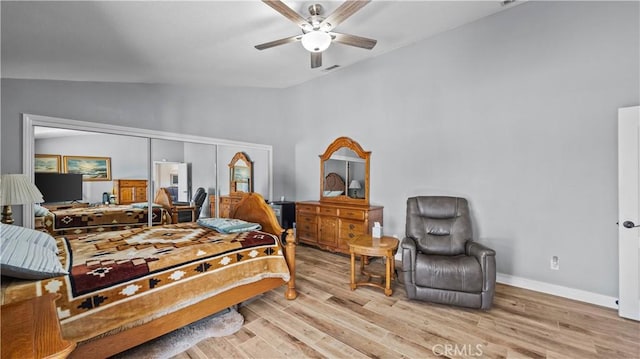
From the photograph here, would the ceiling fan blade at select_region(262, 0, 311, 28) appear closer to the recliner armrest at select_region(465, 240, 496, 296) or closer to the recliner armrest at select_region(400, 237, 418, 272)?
the recliner armrest at select_region(400, 237, 418, 272)

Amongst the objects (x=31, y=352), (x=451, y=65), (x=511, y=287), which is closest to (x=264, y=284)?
(x=31, y=352)

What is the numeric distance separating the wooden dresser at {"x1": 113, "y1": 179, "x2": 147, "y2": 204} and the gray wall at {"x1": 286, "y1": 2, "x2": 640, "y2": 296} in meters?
3.45

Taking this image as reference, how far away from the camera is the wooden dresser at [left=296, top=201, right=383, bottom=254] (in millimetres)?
3830

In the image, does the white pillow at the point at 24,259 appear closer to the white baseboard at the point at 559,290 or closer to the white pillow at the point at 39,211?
the white pillow at the point at 39,211

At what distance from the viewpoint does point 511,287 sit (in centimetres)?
294

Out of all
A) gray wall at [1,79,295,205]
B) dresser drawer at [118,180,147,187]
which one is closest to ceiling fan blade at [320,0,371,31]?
gray wall at [1,79,295,205]

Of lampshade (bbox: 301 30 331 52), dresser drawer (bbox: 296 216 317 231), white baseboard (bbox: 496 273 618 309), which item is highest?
lampshade (bbox: 301 30 331 52)

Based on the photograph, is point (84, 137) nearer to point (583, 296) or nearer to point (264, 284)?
point (264, 284)

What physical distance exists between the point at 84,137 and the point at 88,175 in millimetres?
456

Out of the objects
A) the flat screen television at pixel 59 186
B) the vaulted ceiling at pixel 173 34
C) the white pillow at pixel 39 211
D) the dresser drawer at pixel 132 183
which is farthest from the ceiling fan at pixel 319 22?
the white pillow at pixel 39 211

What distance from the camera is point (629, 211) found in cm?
230

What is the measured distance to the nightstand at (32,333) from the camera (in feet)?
2.31

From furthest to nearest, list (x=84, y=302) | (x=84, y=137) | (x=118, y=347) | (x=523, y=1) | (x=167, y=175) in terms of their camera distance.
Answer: (x=167, y=175), (x=84, y=137), (x=523, y=1), (x=118, y=347), (x=84, y=302)

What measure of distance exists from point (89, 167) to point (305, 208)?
2.98 meters
